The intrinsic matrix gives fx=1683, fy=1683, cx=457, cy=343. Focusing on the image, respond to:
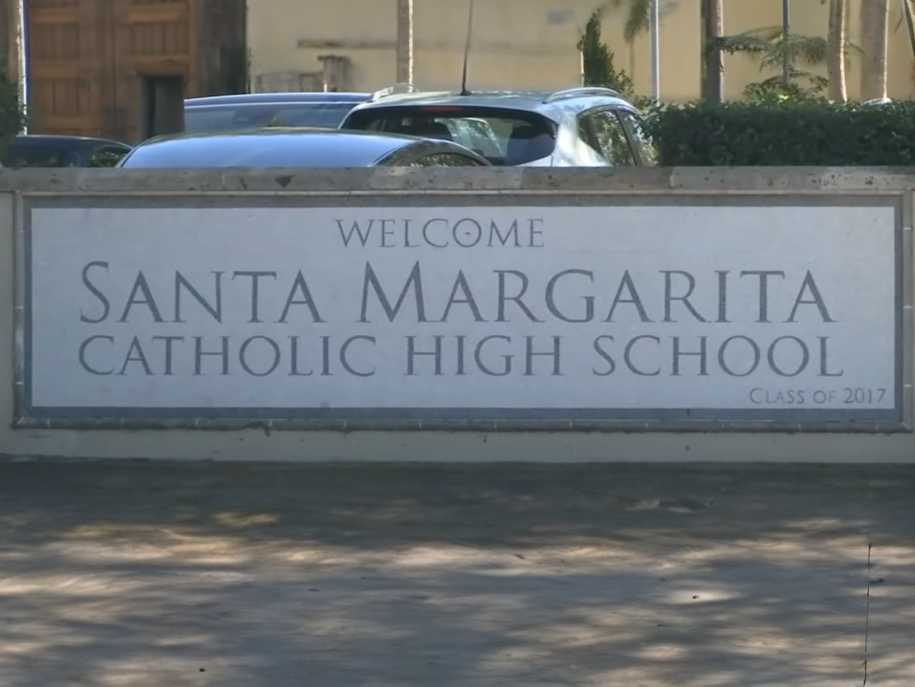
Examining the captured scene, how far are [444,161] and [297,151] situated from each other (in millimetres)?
898

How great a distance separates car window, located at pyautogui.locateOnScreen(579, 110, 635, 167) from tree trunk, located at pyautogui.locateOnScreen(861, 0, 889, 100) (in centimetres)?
1129

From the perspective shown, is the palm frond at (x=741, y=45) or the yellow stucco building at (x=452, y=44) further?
the yellow stucco building at (x=452, y=44)

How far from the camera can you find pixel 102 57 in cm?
3409

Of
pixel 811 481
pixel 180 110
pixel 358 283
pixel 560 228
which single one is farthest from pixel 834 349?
pixel 180 110

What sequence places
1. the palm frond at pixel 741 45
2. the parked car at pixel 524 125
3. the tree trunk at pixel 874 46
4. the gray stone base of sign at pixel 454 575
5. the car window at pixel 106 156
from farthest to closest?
the palm frond at pixel 741 45, the tree trunk at pixel 874 46, the car window at pixel 106 156, the parked car at pixel 524 125, the gray stone base of sign at pixel 454 575

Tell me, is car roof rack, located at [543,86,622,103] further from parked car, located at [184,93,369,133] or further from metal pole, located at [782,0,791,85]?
metal pole, located at [782,0,791,85]

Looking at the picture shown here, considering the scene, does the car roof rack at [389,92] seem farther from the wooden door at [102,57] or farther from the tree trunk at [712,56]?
the wooden door at [102,57]

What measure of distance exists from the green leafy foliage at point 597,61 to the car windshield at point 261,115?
18.6m

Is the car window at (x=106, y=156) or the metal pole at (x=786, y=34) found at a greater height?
the metal pole at (x=786, y=34)

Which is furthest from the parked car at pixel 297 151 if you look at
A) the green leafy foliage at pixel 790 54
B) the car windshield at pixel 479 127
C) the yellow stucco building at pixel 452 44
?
the yellow stucco building at pixel 452 44

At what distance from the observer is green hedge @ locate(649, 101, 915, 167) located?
8656 mm

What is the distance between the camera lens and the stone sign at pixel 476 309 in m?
8.49

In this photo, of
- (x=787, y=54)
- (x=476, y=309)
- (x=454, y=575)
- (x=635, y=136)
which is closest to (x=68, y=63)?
(x=787, y=54)

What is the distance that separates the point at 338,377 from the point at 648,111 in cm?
234
